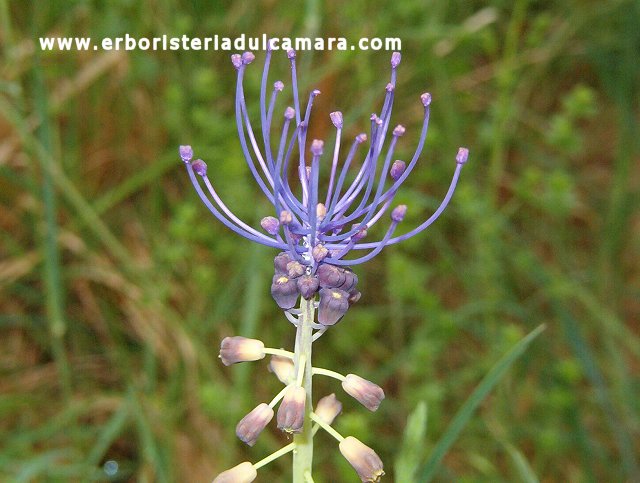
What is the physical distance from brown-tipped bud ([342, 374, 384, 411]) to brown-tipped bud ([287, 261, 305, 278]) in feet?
0.61

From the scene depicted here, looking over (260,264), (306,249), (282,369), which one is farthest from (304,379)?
(260,264)

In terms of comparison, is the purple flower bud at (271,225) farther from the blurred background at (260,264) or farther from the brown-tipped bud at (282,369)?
the blurred background at (260,264)

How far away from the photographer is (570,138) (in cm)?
331

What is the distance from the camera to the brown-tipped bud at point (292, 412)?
51.9 inches

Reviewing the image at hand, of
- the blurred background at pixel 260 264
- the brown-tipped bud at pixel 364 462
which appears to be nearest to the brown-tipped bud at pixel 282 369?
the brown-tipped bud at pixel 364 462

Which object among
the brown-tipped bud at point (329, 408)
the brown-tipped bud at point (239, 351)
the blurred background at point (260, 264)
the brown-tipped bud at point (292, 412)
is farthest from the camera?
the blurred background at point (260, 264)

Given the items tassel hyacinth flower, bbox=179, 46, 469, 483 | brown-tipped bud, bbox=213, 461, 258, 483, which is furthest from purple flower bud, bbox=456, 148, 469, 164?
brown-tipped bud, bbox=213, 461, 258, 483

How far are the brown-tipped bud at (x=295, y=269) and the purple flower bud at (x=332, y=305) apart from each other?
4cm

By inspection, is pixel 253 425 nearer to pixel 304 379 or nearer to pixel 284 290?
pixel 304 379

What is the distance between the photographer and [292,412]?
1.32 m

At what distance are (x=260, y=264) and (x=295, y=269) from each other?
5.52 ft

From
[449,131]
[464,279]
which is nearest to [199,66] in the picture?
[449,131]

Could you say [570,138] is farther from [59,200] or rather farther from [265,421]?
[265,421]

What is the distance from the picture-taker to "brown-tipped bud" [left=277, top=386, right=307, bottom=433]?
1.32m
